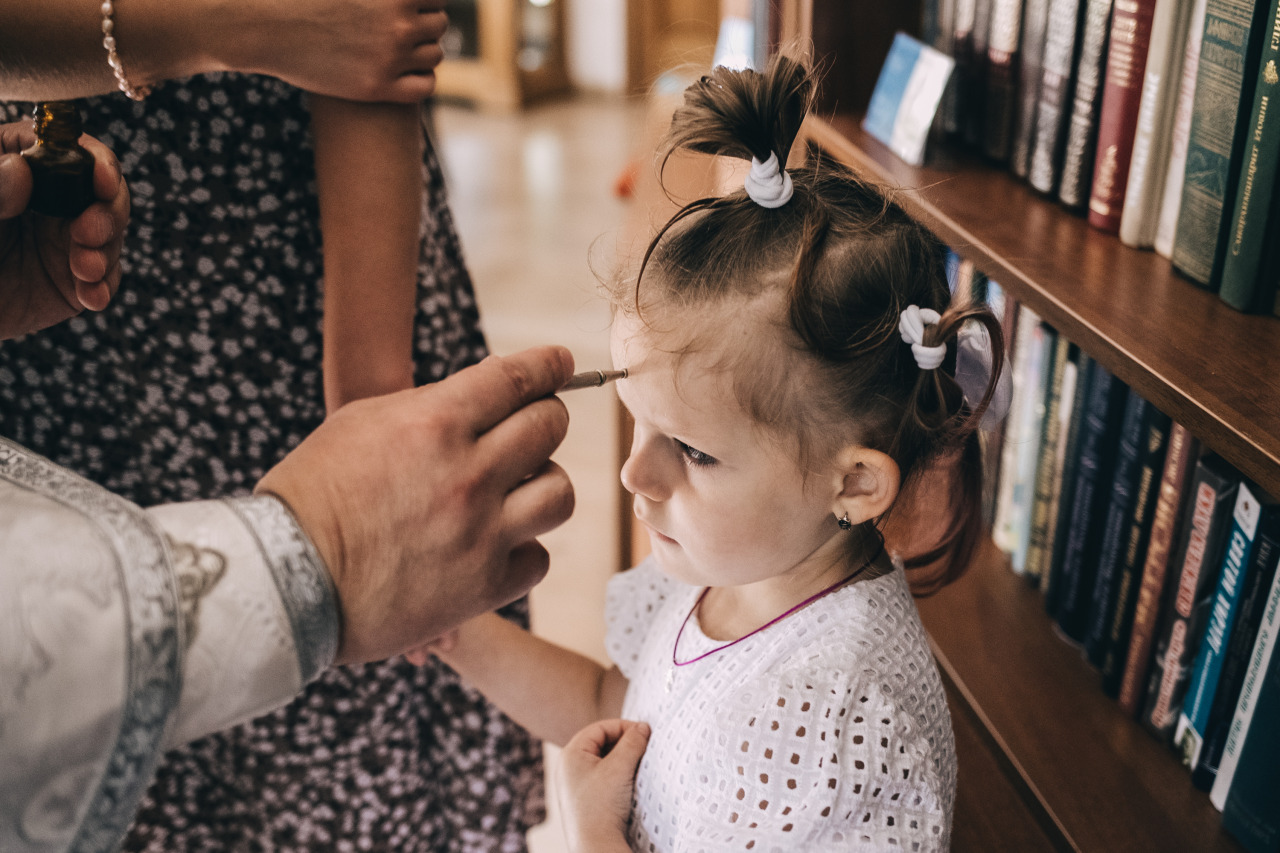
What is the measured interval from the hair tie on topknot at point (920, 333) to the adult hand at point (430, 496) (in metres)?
0.26

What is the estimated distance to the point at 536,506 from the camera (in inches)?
26.0

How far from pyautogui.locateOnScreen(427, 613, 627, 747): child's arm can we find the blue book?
667mm

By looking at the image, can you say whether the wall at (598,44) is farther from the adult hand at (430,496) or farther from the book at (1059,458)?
the adult hand at (430,496)

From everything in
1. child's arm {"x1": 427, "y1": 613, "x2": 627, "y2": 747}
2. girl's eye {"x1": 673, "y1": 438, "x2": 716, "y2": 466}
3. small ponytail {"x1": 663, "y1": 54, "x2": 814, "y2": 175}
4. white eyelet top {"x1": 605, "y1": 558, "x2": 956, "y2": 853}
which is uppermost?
small ponytail {"x1": 663, "y1": 54, "x2": 814, "y2": 175}

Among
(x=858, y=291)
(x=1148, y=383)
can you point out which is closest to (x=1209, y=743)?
(x=1148, y=383)

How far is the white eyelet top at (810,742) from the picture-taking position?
0.72m

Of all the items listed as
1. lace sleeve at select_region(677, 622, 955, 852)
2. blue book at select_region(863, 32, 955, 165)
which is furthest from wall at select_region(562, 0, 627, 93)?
lace sleeve at select_region(677, 622, 955, 852)

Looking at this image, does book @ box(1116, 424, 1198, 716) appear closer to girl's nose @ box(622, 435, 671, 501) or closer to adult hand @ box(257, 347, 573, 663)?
girl's nose @ box(622, 435, 671, 501)

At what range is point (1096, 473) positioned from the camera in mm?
1033

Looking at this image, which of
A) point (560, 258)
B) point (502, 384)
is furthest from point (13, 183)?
point (560, 258)

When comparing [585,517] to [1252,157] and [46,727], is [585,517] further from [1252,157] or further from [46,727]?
[46,727]

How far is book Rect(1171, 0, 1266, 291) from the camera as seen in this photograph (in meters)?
0.72

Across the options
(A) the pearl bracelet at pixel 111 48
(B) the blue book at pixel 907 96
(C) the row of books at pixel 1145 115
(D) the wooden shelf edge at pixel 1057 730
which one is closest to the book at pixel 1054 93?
(C) the row of books at pixel 1145 115

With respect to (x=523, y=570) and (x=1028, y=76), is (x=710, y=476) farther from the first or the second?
(x=1028, y=76)
